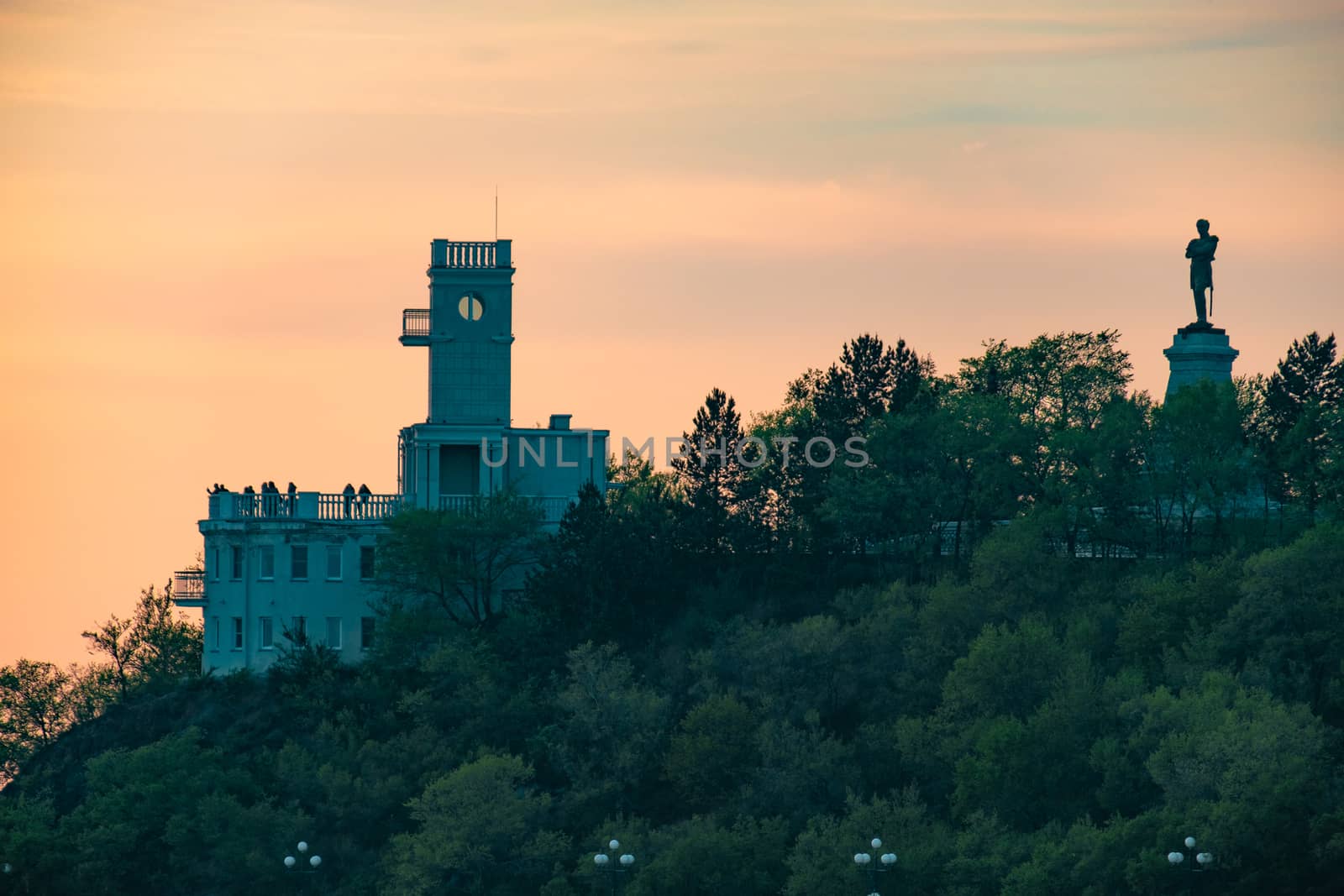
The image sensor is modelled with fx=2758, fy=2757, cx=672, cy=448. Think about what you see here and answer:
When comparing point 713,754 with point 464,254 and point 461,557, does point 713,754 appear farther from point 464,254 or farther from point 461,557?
point 464,254

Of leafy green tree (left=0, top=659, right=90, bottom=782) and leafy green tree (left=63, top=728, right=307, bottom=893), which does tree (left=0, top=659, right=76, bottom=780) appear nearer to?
leafy green tree (left=0, top=659, right=90, bottom=782)

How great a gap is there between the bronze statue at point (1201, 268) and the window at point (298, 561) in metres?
35.1

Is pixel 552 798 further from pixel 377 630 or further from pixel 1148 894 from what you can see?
pixel 1148 894

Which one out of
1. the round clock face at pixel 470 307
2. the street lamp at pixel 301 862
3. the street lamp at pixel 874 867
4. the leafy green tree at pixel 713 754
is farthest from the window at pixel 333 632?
the street lamp at pixel 874 867

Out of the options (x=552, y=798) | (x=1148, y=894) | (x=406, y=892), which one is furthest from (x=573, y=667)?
(x=1148, y=894)

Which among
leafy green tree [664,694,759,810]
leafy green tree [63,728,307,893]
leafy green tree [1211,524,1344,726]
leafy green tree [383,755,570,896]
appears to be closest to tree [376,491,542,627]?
leafy green tree [63,728,307,893]

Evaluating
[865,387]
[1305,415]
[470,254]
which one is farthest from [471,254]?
[1305,415]

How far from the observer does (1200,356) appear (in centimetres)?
10438

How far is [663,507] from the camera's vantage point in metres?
104

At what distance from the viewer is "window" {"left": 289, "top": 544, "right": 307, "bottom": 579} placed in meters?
104

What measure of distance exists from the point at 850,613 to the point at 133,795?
87.9ft

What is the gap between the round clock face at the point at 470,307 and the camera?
107938 mm

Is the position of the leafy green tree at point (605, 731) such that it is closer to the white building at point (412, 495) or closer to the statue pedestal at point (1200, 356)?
the white building at point (412, 495)

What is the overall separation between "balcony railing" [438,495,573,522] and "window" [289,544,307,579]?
546 centimetres
